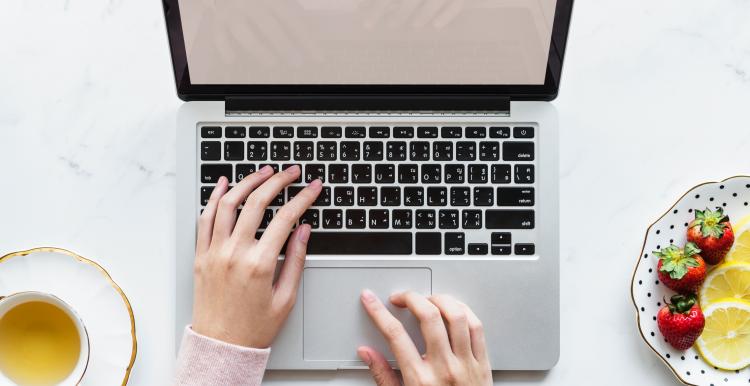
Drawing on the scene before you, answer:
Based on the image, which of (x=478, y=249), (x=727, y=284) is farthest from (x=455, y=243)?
(x=727, y=284)

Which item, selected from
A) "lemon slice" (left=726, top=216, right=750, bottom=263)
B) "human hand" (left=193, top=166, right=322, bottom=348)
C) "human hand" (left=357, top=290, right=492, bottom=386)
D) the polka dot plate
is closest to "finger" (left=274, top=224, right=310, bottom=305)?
"human hand" (left=193, top=166, right=322, bottom=348)

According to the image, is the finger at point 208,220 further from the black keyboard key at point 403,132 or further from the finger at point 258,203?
the black keyboard key at point 403,132

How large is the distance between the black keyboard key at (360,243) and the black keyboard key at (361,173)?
65mm

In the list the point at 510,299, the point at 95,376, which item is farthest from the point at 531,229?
the point at 95,376

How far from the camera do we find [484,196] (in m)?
0.71

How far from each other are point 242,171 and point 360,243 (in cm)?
17

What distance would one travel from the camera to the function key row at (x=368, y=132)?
2.33ft

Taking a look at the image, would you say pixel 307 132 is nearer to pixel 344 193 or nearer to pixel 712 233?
pixel 344 193

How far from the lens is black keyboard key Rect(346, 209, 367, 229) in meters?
0.71

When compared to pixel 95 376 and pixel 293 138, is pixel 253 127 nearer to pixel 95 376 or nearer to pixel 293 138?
pixel 293 138

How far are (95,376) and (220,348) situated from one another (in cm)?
19

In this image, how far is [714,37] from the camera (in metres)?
0.78

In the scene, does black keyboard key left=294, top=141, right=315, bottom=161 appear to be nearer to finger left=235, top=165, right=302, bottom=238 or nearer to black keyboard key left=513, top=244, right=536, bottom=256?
finger left=235, top=165, right=302, bottom=238

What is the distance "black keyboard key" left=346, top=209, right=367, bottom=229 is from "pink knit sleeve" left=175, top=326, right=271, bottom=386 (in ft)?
0.61
